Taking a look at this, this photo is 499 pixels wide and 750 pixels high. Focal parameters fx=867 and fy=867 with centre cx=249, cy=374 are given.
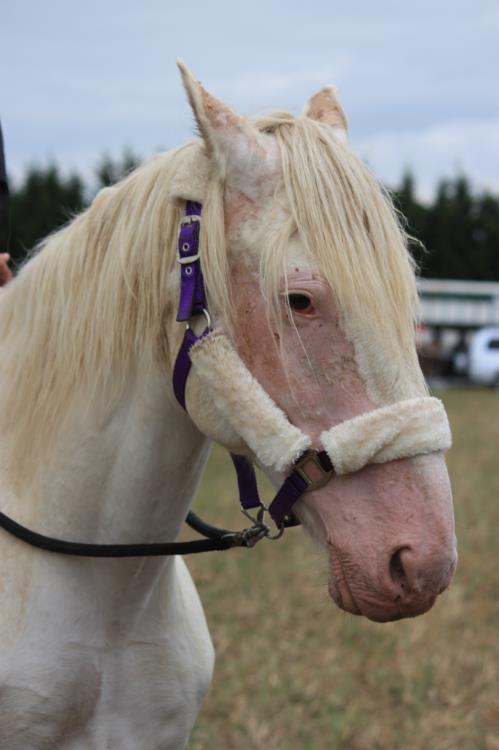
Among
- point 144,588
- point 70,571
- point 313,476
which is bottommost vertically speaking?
point 144,588

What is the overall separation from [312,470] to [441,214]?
40.6 metres

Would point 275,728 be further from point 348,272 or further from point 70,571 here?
point 348,272

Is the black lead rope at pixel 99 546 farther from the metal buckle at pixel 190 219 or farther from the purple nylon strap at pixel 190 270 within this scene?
the metal buckle at pixel 190 219

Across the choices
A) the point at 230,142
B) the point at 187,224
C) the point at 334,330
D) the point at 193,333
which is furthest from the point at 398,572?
the point at 230,142

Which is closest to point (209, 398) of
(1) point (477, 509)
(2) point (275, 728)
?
(2) point (275, 728)

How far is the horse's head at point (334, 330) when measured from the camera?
1.80 metres

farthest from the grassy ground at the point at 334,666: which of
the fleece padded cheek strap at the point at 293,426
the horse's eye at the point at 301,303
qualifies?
the horse's eye at the point at 301,303

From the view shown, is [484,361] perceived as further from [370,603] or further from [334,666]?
[370,603]

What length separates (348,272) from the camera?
1829 mm

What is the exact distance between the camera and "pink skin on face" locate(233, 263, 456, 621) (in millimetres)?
1776

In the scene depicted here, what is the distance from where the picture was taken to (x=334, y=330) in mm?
1850

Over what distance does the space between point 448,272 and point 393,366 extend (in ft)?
130

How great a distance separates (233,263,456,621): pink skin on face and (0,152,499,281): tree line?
31.9 metres

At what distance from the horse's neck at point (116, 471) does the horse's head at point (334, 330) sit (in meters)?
0.19
